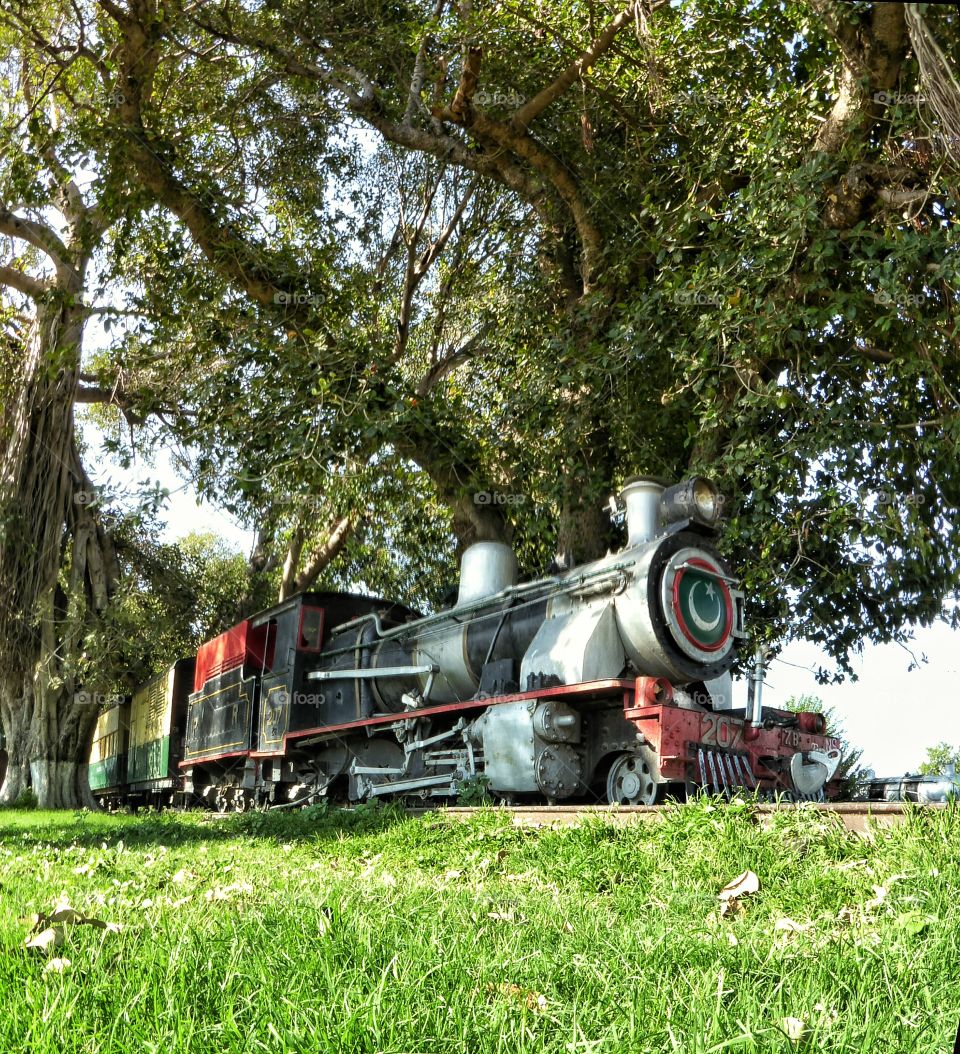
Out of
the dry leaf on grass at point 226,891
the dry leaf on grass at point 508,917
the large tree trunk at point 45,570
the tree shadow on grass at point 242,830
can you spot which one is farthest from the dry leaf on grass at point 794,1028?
the large tree trunk at point 45,570

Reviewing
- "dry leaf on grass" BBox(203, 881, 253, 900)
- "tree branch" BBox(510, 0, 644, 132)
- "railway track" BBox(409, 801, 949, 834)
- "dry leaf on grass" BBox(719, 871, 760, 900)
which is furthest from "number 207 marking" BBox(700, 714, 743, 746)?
"tree branch" BBox(510, 0, 644, 132)

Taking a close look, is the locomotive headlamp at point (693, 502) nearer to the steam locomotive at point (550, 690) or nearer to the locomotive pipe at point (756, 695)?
the steam locomotive at point (550, 690)

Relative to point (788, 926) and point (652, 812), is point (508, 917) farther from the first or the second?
point (652, 812)

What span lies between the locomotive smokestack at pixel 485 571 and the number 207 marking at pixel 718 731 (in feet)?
11.2

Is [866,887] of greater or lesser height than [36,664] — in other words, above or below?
below

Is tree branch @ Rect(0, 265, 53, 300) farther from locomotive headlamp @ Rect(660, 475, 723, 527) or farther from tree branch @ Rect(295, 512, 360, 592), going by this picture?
locomotive headlamp @ Rect(660, 475, 723, 527)

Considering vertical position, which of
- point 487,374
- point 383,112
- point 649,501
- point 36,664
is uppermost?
point 383,112

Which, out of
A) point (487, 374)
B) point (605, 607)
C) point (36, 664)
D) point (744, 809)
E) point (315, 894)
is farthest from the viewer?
point (36, 664)

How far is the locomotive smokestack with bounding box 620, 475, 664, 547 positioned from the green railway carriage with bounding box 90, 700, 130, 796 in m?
18.3

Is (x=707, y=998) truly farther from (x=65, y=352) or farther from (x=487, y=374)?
(x=487, y=374)

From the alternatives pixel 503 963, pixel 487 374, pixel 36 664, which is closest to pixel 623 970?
pixel 503 963

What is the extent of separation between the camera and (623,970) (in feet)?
10.0

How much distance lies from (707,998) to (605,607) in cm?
686

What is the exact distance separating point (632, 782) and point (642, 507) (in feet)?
9.24
